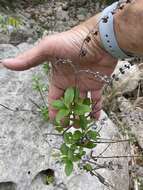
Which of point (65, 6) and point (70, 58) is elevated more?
point (65, 6)

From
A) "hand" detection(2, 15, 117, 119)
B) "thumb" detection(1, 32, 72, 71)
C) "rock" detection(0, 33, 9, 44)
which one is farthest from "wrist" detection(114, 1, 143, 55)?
"rock" detection(0, 33, 9, 44)

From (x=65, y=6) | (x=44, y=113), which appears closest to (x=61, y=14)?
(x=65, y=6)

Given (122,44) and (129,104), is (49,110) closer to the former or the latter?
(122,44)

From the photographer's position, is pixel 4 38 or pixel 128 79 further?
pixel 4 38

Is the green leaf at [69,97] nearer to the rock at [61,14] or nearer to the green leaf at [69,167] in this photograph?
the green leaf at [69,167]

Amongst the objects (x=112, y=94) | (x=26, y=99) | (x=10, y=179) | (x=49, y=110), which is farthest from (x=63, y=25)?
(x=10, y=179)

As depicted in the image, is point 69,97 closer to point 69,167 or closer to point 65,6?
point 69,167

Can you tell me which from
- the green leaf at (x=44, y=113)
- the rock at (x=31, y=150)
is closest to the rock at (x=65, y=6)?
the rock at (x=31, y=150)
